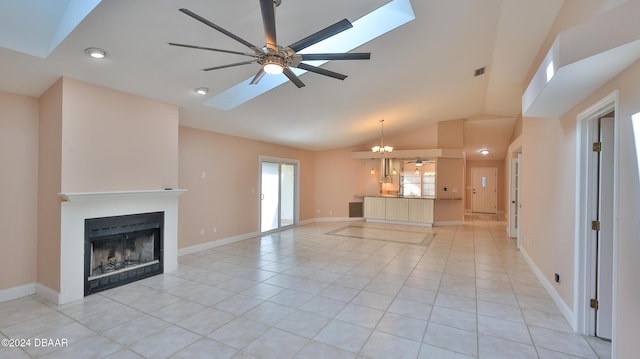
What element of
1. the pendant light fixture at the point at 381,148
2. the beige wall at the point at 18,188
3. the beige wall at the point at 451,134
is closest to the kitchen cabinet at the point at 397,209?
the pendant light fixture at the point at 381,148

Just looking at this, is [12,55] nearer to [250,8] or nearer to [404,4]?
[250,8]

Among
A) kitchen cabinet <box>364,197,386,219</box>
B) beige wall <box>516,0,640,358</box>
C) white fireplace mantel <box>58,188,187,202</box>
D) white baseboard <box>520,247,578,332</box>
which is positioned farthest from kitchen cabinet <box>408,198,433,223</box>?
white fireplace mantel <box>58,188,187,202</box>

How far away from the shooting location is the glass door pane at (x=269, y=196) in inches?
293

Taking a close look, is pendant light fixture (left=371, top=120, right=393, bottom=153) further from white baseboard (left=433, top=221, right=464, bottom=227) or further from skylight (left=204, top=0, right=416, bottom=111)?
skylight (left=204, top=0, right=416, bottom=111)

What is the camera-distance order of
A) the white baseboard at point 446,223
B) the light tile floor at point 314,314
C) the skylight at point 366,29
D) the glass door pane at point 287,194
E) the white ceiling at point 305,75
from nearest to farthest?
1. the light tile floor at point 314,314
2. the white ceiling at point 305,75
3. the skylight at point 366,29
4. the glass door pane at point 287,194
5. the white baseboard at point 446,223

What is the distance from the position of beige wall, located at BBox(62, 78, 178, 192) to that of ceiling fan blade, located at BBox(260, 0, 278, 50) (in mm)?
2805

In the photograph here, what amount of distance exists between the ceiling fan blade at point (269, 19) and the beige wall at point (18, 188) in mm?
3658

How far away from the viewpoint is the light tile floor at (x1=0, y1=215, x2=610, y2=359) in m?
2.43

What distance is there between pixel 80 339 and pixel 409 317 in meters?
3.15

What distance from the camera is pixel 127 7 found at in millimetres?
2406

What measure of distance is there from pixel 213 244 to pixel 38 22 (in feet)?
14.3

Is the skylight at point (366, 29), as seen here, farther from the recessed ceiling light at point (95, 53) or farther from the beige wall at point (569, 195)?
the recessed ceiling light at point (95, 53)

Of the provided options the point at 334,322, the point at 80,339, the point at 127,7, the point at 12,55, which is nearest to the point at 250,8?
the point at 127,7

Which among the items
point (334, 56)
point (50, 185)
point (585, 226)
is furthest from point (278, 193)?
point (585, 226)
